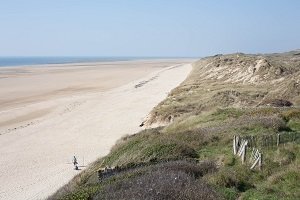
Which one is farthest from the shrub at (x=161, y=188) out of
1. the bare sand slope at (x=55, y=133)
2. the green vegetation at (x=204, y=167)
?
the bare sand slope at (x=55, y=133)

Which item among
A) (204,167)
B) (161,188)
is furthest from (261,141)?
(161,188)

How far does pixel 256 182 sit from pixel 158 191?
369 cm

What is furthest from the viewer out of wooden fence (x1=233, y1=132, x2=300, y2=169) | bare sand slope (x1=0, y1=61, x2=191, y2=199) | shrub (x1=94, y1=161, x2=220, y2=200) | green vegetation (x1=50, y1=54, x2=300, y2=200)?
bare sand slope (x1=0, y1=61, x2=191, y2=199)

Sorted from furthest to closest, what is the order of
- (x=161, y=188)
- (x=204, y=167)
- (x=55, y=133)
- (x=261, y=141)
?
(x=55, y=133), (x=261, y=141), (x=204, y=167), (x=161, y=188)

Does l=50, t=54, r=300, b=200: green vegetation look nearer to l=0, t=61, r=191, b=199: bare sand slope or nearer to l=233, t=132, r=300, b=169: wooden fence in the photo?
l=233, t=132, r=300, b=169: wooden fence

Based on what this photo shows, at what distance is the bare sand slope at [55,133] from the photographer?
80.2ft

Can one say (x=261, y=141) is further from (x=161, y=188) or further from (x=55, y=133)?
(x=55, y=133)

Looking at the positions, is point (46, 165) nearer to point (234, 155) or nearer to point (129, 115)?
point (234, 155)

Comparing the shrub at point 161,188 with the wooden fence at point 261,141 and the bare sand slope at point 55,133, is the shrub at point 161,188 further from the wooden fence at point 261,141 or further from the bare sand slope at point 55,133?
the bare sand slope at point 55,133

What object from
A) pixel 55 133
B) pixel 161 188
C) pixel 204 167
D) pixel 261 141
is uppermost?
pixel 161 188

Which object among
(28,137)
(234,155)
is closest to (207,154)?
(234,155)

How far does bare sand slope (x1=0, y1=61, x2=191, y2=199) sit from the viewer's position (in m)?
24.4

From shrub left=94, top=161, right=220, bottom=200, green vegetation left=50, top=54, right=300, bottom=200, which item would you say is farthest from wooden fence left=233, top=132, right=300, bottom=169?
shrub left=94, top=161, right=220, bottom=200

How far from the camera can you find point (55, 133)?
38219mm
